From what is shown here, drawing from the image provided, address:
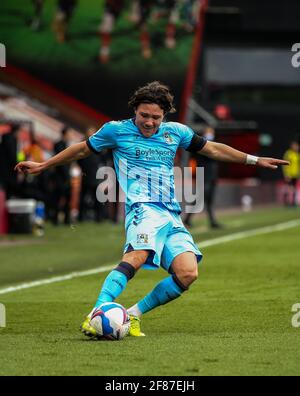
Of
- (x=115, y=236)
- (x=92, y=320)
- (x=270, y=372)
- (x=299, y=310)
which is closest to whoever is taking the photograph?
(x=270, y=372)

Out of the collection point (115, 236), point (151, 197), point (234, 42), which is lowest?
point (115, 236)

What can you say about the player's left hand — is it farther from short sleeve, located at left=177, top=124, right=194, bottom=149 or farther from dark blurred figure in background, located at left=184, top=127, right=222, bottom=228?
dark blurred figure in background, located at left=184, top=127, right=222, bottom=228

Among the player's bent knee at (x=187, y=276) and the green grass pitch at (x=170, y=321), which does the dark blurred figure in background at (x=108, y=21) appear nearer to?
the green grass pitch at (x=170, y=321)

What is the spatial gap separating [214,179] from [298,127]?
28.6m

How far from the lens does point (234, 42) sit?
183 feet

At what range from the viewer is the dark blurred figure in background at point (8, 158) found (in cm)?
2502

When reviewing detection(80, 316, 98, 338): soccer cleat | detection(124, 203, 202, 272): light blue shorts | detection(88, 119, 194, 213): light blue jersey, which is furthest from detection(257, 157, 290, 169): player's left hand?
detection(80, 316, 98, 338): soccer cleat

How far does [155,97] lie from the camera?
32.1ft

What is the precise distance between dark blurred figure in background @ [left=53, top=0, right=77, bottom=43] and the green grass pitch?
81.6 feet

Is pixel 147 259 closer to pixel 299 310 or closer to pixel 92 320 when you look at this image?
pixel 92 320

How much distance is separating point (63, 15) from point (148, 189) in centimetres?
3497

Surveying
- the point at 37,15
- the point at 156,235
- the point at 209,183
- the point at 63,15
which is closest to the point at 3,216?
the point at 209,183

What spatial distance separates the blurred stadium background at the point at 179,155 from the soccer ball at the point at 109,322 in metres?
0.27
